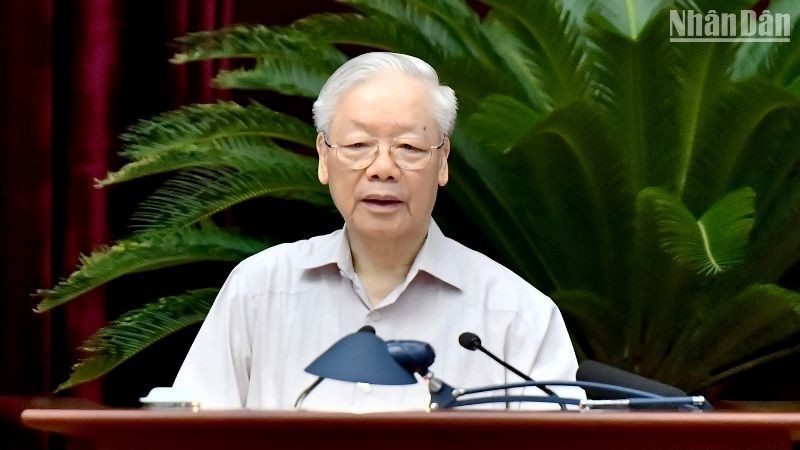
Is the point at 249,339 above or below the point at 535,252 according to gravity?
below

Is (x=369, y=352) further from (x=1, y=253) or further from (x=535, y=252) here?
(x=1, y=253)

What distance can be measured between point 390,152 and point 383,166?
31 millimetres

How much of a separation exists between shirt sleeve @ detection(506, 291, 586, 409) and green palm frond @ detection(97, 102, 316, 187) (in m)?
→ 1.15

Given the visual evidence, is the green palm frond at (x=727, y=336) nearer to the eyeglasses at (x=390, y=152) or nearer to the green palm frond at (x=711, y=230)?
the green palm frond at (x=711, y=230)

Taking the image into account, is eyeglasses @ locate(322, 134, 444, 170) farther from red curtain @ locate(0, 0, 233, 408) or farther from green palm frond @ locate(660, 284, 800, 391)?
red curtain @ locate(0, 0, 233, 408)

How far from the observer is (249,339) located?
8.05ft

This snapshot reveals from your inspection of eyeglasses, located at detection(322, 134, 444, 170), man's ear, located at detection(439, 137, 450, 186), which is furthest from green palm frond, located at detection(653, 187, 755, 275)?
eyeglasses, located at detection(322, 134, 444, 170)

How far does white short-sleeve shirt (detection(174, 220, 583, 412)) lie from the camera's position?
2.38 m

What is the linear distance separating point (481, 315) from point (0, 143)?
1.67 metres

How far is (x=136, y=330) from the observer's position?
3389 mm

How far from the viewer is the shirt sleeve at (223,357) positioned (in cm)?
238

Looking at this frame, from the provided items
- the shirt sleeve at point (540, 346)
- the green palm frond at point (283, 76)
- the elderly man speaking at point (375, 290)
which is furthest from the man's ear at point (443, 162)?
the green palm frond at point (283, 76)

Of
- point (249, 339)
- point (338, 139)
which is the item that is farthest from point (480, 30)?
point (249, 339)

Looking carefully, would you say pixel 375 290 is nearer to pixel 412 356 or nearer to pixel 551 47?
pixel 412 356
